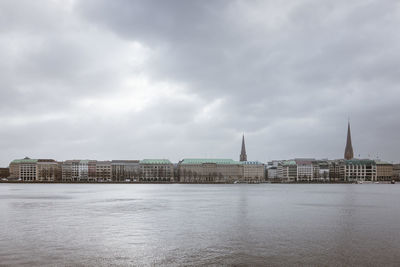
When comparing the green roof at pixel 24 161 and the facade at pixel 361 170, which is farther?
the facade at pixel 361 170

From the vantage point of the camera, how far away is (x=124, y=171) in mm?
181250

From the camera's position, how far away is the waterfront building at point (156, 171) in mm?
180325

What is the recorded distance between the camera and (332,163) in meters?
198

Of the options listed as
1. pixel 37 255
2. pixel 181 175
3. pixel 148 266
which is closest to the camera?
pixel 148 266

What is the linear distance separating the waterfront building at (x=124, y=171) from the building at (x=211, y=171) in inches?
807

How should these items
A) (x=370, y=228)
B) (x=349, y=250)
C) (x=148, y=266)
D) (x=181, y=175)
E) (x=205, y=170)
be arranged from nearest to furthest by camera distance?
(x=148, y=266)
(x=349, y=250)
(x=370, y=228)
(x=181, y=175)
(x=205, y=170)

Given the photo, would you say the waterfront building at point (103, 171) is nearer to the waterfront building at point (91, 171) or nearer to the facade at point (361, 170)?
the waterfront building at point (91, 171)

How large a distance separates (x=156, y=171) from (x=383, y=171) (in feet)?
360

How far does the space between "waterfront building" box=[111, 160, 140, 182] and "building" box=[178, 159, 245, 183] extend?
20.5 meters

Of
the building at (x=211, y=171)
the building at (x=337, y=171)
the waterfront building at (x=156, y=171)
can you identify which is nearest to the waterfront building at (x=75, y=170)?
the waterfront building at (x=156, y=171)

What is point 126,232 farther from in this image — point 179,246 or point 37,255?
point 37,255

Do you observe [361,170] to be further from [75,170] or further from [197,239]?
[197,239]

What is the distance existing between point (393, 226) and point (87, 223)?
19.1 m

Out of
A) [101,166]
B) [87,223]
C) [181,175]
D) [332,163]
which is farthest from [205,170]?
[87,223]
